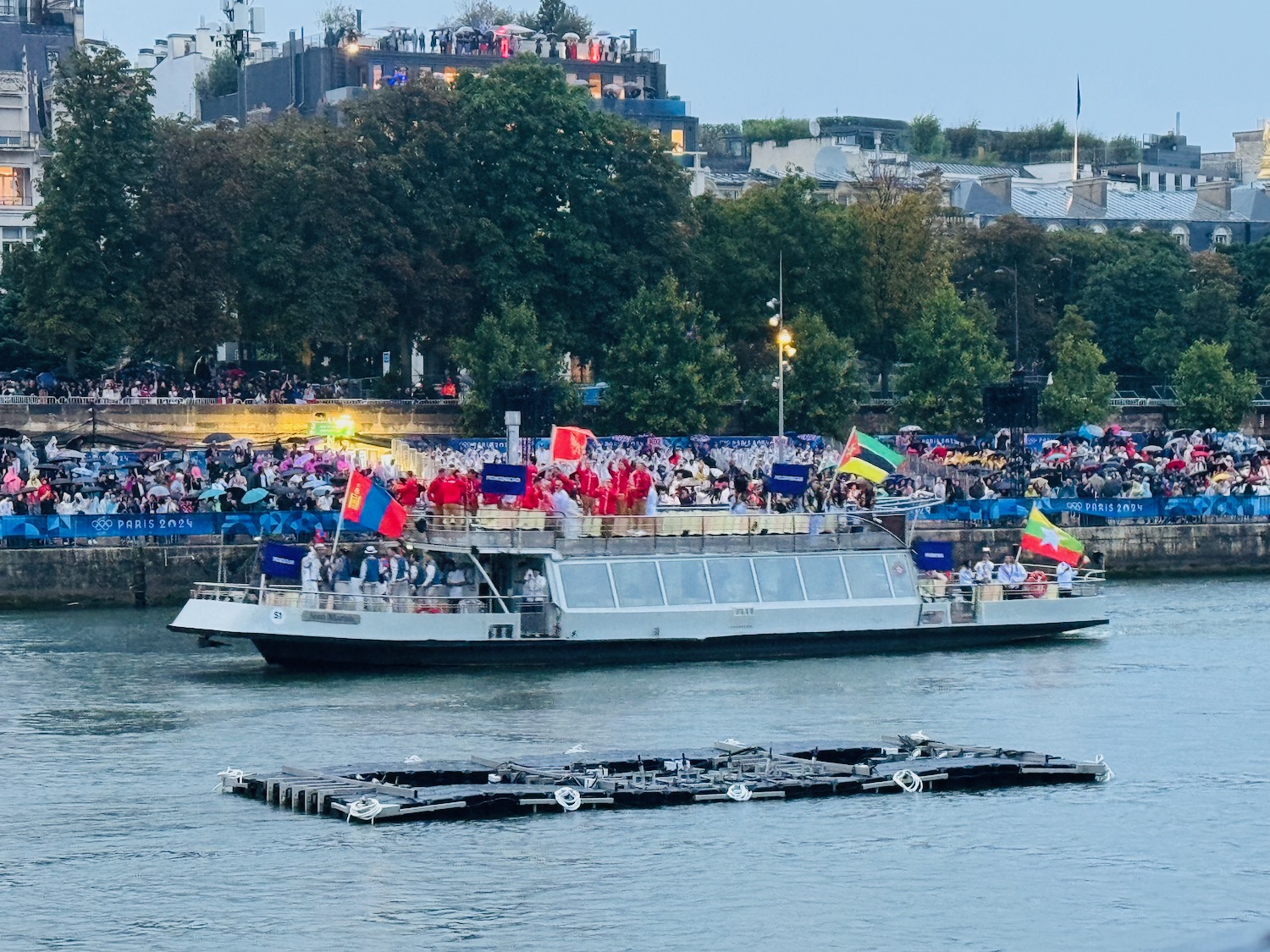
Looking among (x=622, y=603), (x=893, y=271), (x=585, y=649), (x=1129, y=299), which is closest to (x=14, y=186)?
(x=893, y=271)

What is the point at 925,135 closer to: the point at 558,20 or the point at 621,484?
the point at 558,20

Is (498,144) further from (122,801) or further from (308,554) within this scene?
(122,801)

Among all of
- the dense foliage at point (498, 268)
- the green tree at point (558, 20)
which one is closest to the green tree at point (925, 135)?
the green tree at point (558, 20)

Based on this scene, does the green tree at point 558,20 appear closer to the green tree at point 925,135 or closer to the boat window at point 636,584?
the green tree at point 925,135

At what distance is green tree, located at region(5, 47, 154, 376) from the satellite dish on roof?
66.1m

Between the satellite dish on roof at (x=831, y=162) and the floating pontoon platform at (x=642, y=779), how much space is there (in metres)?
105

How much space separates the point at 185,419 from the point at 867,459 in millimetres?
31057

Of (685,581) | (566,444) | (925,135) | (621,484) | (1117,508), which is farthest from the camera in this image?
(925,135)

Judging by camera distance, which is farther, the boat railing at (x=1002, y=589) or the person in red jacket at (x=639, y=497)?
the boat railing at (x=1002, y=589)

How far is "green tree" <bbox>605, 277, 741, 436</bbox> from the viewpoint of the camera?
8369 centimetres

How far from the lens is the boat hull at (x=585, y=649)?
163 feet

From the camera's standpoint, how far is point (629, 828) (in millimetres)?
35594

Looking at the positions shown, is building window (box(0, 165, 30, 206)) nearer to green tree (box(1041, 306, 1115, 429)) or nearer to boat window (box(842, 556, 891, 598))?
green tree (box(1041, 306, 1115, 429))

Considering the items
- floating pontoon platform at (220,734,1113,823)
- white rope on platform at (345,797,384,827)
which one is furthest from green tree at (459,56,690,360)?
white rope on platform at (345,797,384,827)
